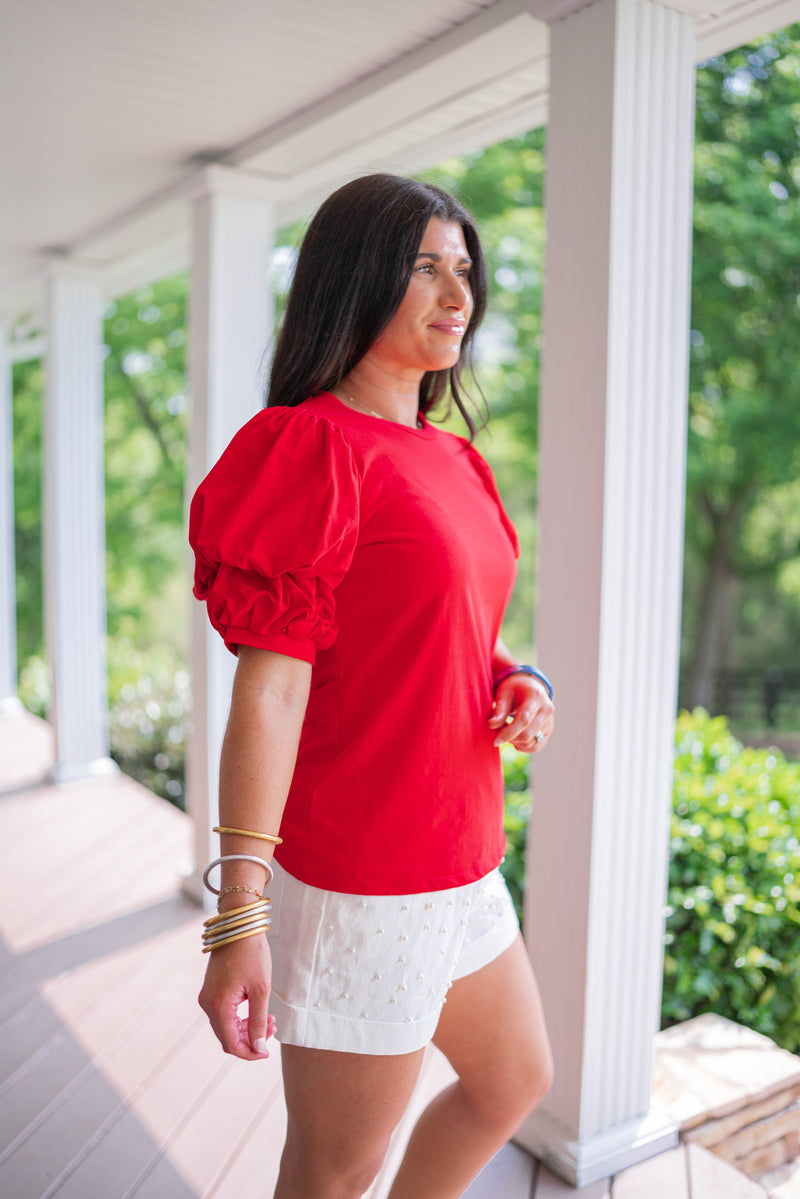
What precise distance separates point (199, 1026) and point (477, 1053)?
5.59 ft

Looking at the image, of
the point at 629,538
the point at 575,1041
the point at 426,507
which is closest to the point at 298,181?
the point at 629,538

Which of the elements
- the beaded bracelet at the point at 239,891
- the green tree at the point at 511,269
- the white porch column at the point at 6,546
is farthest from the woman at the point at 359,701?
the white porch column at the point at 6,546

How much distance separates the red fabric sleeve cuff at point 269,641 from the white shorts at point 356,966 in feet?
1.03

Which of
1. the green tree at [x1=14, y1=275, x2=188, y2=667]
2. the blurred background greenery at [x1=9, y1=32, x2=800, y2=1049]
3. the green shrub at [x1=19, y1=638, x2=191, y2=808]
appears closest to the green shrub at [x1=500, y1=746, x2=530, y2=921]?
the blurred background greenery at [x1=9, y1=32, x2=800, y2=1049]

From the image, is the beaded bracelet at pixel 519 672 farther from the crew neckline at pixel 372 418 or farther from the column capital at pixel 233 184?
the column capital at pixel 233 184

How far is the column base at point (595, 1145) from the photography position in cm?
219

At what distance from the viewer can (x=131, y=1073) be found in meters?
2.66

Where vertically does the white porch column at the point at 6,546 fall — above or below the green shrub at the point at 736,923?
above

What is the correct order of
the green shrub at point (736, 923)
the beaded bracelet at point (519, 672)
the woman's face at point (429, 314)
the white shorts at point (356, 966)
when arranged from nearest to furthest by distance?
1. the white shorts at point (356, 966)
2. the woman's face at point (429, 314)
3. the beaded bracelet at point (519, 672)
4. the green shrub at point (736, 923)

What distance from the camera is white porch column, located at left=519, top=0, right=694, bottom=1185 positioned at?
2.04 m

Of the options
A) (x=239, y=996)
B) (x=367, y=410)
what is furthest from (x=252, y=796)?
(x=367, y=410)

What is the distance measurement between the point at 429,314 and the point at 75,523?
437cm

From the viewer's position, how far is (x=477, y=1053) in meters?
1.47

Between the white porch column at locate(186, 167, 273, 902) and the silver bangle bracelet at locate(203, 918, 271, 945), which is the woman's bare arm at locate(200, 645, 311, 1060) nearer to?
the silver bangle bracelet at locate(203, 918, 271, 945)
